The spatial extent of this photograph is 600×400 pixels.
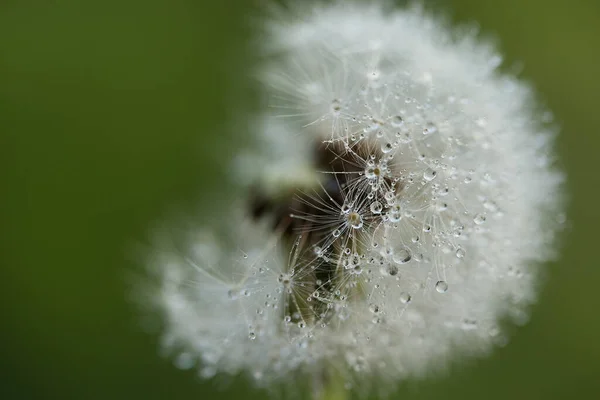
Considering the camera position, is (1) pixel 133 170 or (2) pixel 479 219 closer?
(2) pixel 479 219

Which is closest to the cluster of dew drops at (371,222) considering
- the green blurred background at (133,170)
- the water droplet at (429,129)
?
the water droplet at (429,129)

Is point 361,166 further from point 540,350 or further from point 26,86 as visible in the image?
point 26,86

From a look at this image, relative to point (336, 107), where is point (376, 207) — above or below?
below

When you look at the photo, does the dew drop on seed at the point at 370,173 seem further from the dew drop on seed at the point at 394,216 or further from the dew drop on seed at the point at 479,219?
the dew drop on seed at the point at 479,219

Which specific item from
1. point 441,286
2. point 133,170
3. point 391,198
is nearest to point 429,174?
point 391,198

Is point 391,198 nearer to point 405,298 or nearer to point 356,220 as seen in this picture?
point 356,220

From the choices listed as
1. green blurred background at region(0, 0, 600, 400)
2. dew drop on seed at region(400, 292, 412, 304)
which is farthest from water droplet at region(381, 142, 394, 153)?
green blurred background at region(0, 0, 600, 400)

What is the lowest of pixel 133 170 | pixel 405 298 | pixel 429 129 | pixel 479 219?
pixel 405 298
